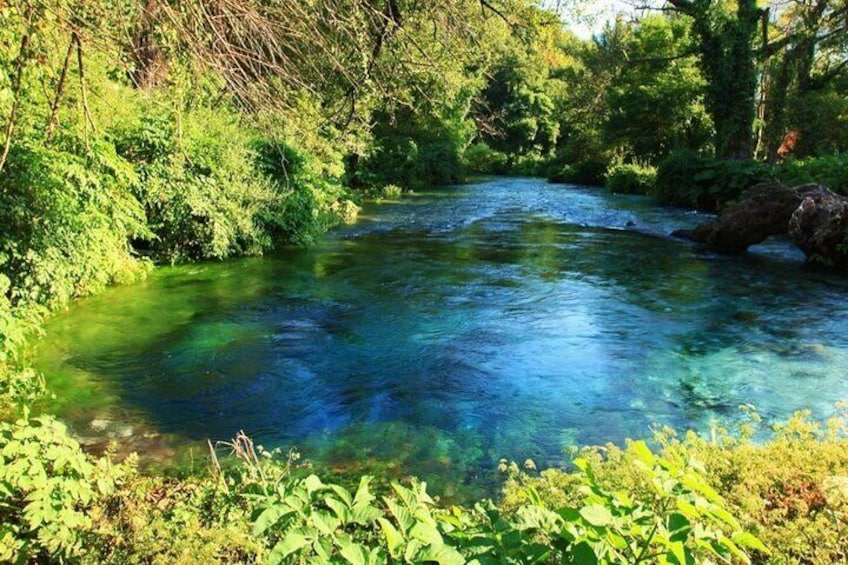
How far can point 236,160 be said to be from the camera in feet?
42.8

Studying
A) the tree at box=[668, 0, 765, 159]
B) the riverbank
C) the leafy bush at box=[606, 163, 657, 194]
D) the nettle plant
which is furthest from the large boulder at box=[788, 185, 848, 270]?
the leafy bush at box=[606, 163, 657, 194]

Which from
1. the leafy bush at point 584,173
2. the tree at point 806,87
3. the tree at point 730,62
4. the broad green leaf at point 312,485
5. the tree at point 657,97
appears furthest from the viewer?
the leafy bush at point 584,173

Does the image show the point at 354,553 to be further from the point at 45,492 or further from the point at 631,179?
the point at 631,179

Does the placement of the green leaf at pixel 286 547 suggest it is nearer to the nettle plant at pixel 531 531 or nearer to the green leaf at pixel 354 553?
the nettle plant at pixel 531 531

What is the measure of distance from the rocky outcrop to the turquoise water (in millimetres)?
611

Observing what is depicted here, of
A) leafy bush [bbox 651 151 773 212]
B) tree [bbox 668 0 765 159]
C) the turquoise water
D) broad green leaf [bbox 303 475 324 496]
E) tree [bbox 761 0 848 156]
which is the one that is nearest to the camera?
broad green leaf [bbox 303 475 324 496]

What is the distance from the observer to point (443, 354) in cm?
795

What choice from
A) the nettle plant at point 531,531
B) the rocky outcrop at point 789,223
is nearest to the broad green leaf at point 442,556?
the nettle plant at point 531,531

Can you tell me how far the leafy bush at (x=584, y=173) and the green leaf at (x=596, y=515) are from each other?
35013mm

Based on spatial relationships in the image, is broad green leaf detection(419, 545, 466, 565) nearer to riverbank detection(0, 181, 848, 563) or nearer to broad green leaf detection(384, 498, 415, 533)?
riverbank detection(0, 181, 848, 563)

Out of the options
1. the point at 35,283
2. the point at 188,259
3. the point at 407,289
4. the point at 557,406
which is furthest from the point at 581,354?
the point at 188,259

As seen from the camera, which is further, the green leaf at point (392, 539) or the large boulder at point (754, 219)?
the large boulder at point (754, 219)

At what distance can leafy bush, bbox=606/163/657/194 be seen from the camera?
29219 millimetres

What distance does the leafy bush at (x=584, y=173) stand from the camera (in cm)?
3634
